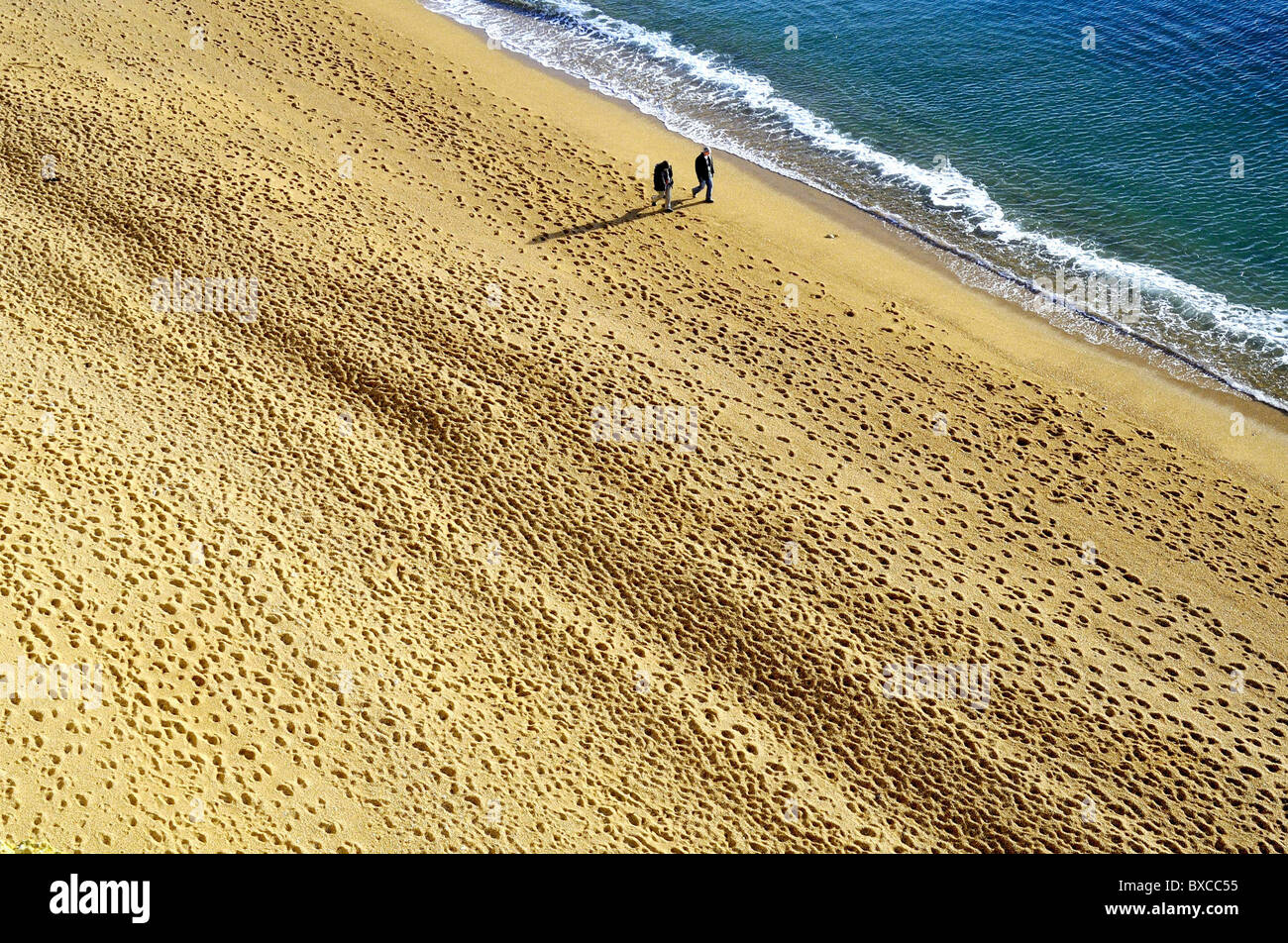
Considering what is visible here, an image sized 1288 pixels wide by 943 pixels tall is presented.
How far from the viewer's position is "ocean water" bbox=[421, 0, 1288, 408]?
25.0 meters

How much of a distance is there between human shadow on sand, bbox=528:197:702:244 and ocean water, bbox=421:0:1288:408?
2834 millimetres

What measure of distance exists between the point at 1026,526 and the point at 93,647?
14.5 metres

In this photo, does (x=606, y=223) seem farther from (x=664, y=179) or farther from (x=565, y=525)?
(x=565, y=525)

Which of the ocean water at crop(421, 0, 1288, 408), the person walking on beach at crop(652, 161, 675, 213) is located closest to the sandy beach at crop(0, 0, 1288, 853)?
the person walking on beach at crop(652, 161, 675, 213)

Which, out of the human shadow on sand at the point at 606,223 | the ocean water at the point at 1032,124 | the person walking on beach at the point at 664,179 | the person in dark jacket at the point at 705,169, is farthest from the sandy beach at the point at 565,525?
the ocean water at the point at 1032,124

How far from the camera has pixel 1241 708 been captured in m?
16.1

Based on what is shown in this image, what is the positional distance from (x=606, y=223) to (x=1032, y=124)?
13.8 metres

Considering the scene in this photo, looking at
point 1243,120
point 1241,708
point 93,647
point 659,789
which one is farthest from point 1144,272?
point 93,647

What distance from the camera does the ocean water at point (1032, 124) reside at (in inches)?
982

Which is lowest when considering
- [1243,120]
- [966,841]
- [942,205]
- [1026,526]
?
[966,841]

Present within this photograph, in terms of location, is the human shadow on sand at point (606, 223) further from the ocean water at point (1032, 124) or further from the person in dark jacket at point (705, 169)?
the ocean water at point (1032, 124)

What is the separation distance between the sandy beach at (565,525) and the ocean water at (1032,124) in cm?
199

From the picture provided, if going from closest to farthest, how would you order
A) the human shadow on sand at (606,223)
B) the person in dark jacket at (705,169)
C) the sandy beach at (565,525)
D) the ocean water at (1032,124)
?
the sandy beach at (565,525) < the human shadow on sand at (606,223) < the ocean water at (1032,124) < the person in dark jacket at (705,169)
